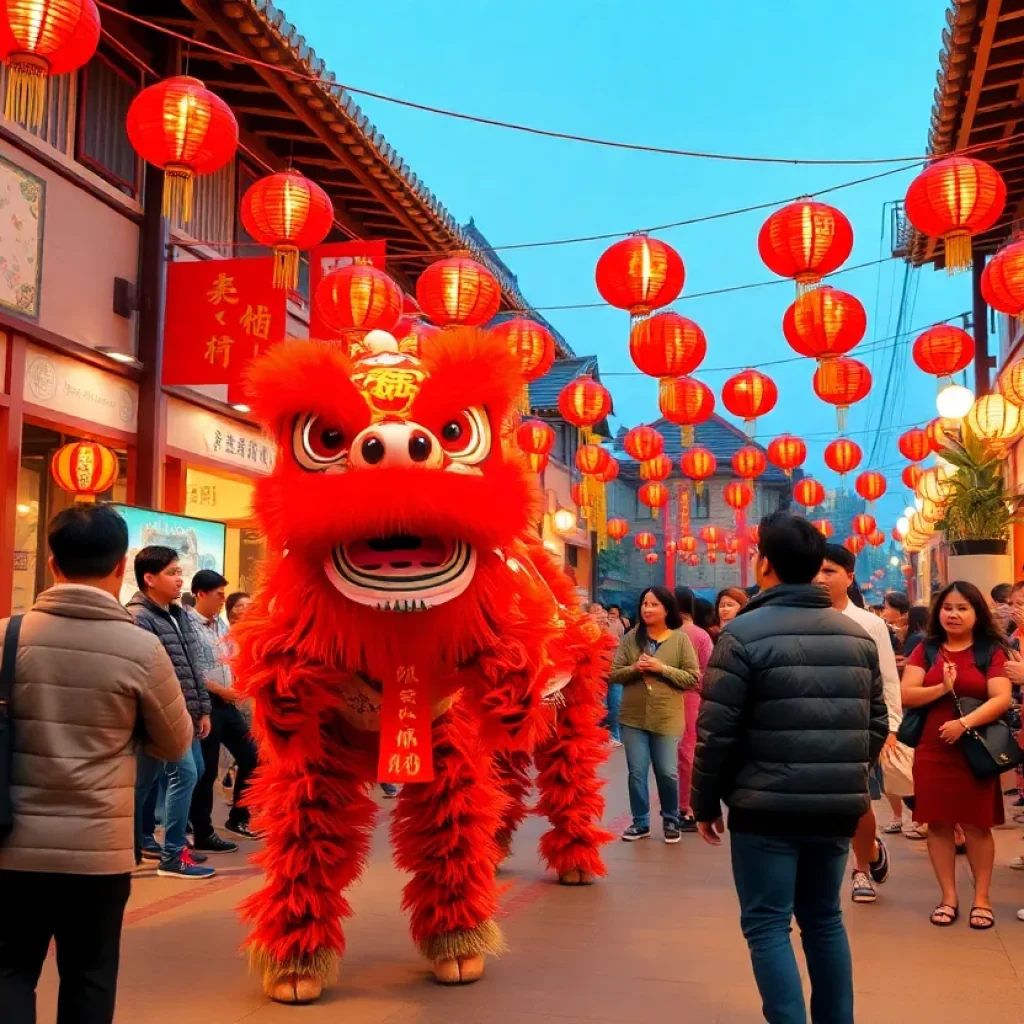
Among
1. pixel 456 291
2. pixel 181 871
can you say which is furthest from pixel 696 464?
pixel 181 871

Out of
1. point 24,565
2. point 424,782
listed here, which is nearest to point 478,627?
point 424,782

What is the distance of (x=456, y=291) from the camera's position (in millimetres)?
9023

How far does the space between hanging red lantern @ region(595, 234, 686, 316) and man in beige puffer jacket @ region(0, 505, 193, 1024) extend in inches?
250

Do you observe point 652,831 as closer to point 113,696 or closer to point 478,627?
point 478,627

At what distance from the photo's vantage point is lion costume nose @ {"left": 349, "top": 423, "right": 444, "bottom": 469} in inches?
137

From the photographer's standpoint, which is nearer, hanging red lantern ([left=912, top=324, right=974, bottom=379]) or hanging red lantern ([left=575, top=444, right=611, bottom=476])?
hanging red lantern ([left=912, top=324, right=974, bottom=379])

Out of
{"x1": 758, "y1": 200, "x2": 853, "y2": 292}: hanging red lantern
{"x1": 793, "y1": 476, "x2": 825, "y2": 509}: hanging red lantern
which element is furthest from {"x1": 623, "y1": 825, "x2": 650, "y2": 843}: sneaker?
{"x1": 793, "y1": 476, "x2": 825, "y2": 509}: hanging red lantern

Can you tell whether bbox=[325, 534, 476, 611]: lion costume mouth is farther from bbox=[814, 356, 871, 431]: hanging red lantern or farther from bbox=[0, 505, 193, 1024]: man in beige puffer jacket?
bbox=[814, 356, 871, 431]: hanging red lantern

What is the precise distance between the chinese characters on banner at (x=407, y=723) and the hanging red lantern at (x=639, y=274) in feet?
17.6

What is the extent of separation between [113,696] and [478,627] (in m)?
1.34

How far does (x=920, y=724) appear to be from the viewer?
16.0ft

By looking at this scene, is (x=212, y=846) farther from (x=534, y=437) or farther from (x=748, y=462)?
(x=748, y=462)

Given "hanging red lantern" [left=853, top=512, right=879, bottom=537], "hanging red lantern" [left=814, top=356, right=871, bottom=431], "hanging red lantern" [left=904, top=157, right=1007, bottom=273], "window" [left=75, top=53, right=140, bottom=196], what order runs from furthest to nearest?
"hanging red lantern" [left=853, top=512, right=879, bottom=537] < "hanging red lantern" [left=814, top=356, right=871, bottom=431] < "window" [left=75, top=53, right=140, bottom=196] < "hanging red lantern" [left=904, top=157, right=1007, bottom=273]

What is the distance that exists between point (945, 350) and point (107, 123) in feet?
27.9
